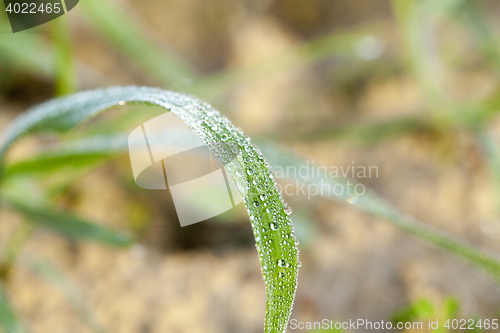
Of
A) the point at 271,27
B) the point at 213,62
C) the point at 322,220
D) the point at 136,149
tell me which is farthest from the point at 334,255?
the point at 271,27

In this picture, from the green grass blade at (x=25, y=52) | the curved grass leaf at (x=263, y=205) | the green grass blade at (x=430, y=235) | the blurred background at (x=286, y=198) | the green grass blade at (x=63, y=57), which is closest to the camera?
the curved grass leaf at (x=263, y=205)

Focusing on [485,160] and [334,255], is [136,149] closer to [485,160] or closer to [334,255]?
[334,255]

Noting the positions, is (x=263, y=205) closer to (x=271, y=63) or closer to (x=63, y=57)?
(x=63, y=57)

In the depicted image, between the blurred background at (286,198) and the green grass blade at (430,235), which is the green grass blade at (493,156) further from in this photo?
the green grass blade at (430,235)

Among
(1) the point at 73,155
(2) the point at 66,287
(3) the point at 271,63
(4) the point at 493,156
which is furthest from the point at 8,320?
(4) the point at 493,156

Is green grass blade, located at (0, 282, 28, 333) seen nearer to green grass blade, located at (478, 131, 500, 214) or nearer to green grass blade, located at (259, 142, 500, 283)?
green grass blade, located at (259, 142, 500, 283)

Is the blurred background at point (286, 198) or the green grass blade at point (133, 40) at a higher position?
the green grass blade at point (133, 40)

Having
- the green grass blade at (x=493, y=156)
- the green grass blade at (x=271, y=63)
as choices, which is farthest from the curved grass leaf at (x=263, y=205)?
the green grass blade at (x=493, y=156)

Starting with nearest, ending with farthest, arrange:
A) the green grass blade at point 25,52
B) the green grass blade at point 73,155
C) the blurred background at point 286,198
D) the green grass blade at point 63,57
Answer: the green grass blade at point 73,155
the blurred background at point 286,198
the green grass blade at point 63,57
the green grass blade at point 25,52
